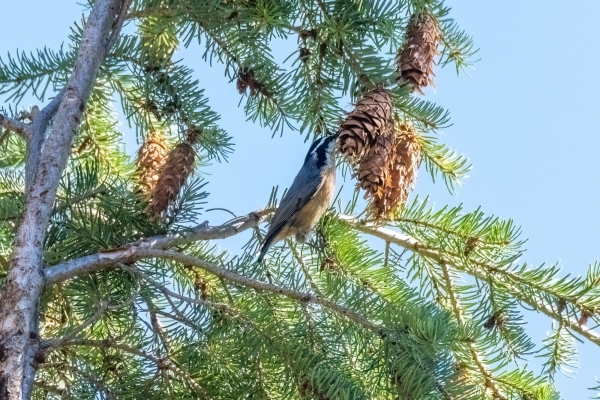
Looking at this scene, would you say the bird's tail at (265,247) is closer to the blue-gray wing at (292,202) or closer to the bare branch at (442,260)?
the blue-gray wing at (292,202)

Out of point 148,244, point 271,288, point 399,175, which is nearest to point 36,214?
point 148,244

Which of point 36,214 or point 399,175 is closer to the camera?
point 36,214

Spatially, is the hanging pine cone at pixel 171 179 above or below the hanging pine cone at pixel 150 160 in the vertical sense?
below

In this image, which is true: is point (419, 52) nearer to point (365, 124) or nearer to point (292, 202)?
point (365, 124)

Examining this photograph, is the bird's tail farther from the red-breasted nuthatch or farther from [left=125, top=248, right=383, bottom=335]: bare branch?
[left=125, top=248, right=383, bottom=335]: bare branch

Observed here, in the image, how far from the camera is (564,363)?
5.31ft

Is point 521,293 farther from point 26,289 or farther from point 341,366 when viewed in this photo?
point 26,289

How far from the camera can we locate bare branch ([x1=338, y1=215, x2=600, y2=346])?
157cm

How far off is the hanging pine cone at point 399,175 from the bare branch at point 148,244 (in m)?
0.32

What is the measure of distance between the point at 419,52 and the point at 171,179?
0.63 meters

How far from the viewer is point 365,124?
148 centimetres

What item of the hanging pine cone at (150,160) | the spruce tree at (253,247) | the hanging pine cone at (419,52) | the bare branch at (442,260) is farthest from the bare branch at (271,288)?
the hanging pine cone at (419,52)

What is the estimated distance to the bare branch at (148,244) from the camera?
1.37 m

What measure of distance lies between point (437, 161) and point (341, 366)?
68 cm
